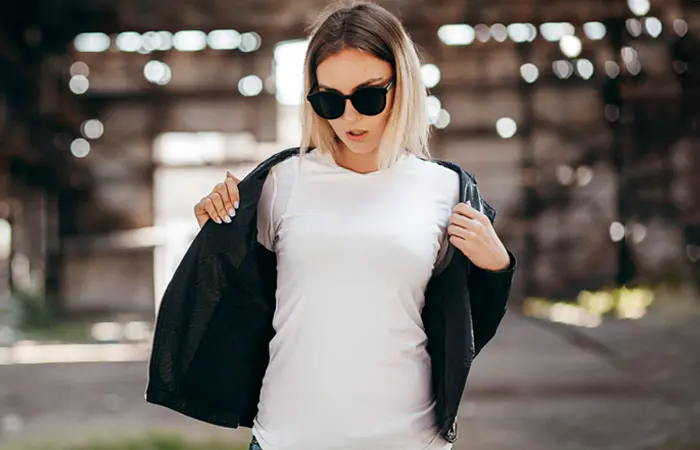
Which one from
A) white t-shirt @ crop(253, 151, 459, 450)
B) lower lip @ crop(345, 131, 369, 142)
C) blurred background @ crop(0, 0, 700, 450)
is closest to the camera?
white t-shirt @ crop(253, 151, 459, 450)

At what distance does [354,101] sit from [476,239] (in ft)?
0.95

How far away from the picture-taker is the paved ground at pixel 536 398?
5.92m

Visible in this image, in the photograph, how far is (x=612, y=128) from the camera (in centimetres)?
1695

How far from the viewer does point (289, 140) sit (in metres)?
17.2

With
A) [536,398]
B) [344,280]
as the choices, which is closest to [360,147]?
[344,280]

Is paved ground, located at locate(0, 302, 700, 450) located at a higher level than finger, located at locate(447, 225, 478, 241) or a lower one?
lower

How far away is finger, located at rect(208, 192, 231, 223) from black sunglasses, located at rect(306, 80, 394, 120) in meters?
0.21

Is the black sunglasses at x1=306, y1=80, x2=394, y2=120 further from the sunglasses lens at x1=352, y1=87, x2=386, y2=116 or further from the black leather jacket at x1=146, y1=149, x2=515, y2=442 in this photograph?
the black leather jacket at x1=146, y1=149, x2=515, y2=442

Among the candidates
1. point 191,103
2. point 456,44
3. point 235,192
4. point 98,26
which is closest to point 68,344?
point 98,26

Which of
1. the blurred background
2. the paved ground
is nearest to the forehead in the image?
the paved ground

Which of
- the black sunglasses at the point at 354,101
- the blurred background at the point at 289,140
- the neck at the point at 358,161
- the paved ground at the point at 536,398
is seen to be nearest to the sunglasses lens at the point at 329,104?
the black sunglasses at the point at 354,101

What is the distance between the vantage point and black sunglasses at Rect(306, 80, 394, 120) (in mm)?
1465

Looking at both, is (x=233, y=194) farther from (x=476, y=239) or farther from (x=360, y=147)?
(x=476, y=239)

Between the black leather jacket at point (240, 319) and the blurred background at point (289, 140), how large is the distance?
9481 mm
